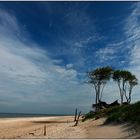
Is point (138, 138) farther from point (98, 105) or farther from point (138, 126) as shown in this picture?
point (98, 105)

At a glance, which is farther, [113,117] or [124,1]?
[113,117]

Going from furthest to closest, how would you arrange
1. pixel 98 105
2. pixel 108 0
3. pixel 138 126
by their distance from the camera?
pixel 98 105
pixel 138 126
pixel 108 0

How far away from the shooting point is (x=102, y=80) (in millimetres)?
55188

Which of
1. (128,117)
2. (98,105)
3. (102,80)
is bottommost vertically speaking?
(128,117)

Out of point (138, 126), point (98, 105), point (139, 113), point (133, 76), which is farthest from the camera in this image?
point (133, 76)

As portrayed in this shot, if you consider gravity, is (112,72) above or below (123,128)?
above

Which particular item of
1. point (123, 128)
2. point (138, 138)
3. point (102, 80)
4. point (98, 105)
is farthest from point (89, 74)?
point (138, 138)

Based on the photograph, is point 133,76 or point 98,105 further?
point 133,76

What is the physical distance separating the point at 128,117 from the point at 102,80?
33.4 metres

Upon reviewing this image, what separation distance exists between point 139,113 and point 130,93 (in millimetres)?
41923

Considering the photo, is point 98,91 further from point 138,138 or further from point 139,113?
point 138,138

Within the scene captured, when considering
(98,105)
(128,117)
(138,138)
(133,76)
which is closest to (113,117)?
(128,117)

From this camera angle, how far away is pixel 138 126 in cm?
1864

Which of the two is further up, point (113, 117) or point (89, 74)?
point (89, 74)
